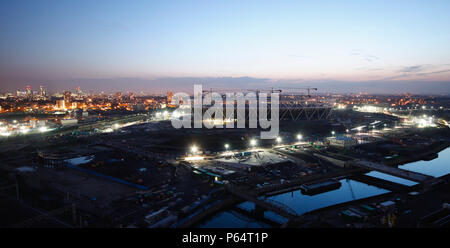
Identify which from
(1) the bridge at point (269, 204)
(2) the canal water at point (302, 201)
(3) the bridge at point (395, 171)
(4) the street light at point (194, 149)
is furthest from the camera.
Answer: (4) the street light at point (194, 149)

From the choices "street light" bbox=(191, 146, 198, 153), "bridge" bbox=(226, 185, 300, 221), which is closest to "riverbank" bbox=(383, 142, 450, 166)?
"bridge" bbox=(226, 185, 300, 221)

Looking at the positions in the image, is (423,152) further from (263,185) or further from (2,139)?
(2,139)

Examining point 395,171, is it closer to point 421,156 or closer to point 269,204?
point 421,156

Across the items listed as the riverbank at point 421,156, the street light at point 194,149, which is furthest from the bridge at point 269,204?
the riverbank at point 421,156

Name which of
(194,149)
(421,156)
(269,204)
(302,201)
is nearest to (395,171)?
(302,201)

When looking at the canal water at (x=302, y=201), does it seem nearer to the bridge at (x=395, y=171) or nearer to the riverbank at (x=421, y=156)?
the bridge at (x=395, y=171)
